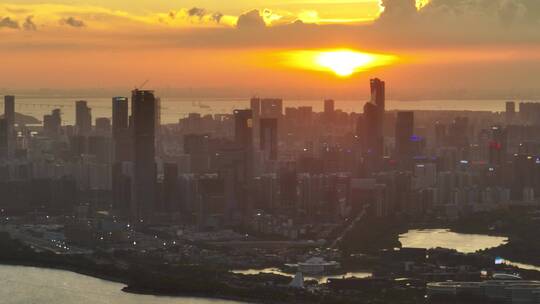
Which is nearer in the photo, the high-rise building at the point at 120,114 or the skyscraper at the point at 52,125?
the high-rise building at the point at 120,114

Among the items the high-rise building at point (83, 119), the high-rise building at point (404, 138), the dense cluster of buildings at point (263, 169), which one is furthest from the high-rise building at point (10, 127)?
the high-rise building at point (404, 138)

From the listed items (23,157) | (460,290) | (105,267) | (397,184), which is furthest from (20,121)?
(460,290)

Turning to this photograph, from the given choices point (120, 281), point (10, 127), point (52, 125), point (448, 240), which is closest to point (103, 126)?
point (52, 125)

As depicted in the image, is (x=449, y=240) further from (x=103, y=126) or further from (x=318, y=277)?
(x=103, y=126)

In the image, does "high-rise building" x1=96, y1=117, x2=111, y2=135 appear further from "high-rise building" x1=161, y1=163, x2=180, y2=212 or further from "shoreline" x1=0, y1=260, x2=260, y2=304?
"shoreline" x1=0, y1=260, x2=260, y2=304

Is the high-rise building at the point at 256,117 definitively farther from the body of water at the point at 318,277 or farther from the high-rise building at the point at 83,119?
the body of water at the point at 318,277

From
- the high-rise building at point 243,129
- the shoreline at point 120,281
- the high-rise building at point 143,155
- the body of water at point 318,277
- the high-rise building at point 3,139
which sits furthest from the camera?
the high-rise building at point 3,139

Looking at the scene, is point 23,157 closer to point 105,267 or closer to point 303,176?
point 303,176
